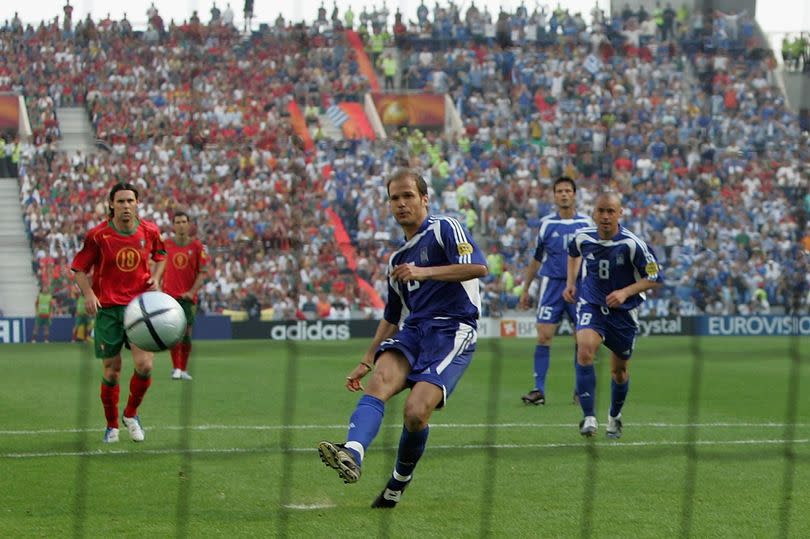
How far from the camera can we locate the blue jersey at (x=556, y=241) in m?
12.2

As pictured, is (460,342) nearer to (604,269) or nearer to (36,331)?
(604,269)

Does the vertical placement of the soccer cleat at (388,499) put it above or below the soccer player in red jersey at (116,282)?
below

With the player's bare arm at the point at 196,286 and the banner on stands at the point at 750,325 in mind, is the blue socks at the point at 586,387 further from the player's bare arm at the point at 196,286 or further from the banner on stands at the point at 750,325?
the banner on stands at the point at 750,325

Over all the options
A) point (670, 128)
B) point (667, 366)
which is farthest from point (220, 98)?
point (667, 366)

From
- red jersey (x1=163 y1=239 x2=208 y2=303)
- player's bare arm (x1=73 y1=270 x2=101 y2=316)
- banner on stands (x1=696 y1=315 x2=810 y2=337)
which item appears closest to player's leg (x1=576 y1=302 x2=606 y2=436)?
player's bare arm (x1=73 y1=270 x2=101 y2=316)

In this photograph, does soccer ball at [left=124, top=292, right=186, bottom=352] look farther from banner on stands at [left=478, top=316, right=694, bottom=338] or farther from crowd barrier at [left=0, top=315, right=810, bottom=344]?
banner on stands at [left=478, top=316, right=694, bottom=338]

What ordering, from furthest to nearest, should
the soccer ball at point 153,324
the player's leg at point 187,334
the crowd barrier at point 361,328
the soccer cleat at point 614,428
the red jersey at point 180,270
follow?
the crowd barrier at point 361,328 → the red jersey at point 180,270 → the player's leg at point 187,334 → the soccer cleat at point 614,428 → the soccer ball at point 153,324

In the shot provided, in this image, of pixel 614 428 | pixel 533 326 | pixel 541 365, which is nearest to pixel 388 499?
pixel 614 428

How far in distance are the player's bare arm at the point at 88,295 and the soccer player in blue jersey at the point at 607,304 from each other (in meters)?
3.59

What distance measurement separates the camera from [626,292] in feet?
30.3

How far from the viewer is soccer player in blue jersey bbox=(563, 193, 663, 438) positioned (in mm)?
9438

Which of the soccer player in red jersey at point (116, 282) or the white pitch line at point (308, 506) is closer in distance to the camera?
the white pitch line at point (308, 506)

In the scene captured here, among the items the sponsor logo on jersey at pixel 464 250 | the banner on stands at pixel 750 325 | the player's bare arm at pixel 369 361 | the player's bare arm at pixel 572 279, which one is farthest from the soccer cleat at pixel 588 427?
the banner on stands at pixel 750 325

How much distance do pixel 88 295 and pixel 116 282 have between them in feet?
1.47
